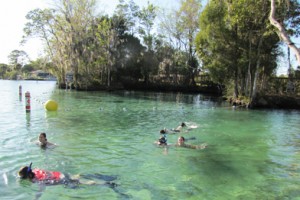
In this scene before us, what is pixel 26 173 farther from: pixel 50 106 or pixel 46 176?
pixel 50 106

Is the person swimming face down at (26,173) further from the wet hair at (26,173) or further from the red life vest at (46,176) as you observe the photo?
the red life vest at (46,176)

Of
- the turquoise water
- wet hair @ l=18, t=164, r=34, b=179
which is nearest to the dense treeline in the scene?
the turquoise water

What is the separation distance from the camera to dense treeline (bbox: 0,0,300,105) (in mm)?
32500

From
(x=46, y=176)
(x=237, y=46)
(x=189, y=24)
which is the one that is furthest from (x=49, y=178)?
(x=189, y=24)

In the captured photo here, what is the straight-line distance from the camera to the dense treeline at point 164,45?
32.5 meters

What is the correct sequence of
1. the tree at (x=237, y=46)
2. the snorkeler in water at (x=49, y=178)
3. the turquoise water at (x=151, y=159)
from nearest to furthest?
1. the turquoise water at (x=151, y=159)
2. the snorkeler in water at (x=49, y=178)
3. the tree at (x=237, y=46)

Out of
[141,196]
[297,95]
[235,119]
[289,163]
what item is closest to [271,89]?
[297,95]

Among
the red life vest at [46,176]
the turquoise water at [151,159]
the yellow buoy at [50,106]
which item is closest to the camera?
the turquoise water at [151,159]

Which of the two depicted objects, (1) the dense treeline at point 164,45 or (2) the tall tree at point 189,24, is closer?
(1) the dense treeline at point 164,45

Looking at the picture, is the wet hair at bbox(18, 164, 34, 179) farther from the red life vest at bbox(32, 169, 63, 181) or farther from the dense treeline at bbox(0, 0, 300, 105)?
the dense treeline at bbox(0, 0, 300, 105)

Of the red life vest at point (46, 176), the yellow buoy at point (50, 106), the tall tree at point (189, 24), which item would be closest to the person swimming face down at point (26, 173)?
the red life vest at point (46, 176)

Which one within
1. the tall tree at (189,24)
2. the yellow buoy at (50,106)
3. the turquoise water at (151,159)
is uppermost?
the tall tree at (189,24)

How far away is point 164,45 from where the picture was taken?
212 feet

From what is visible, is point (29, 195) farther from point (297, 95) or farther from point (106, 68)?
point (106, 68)
